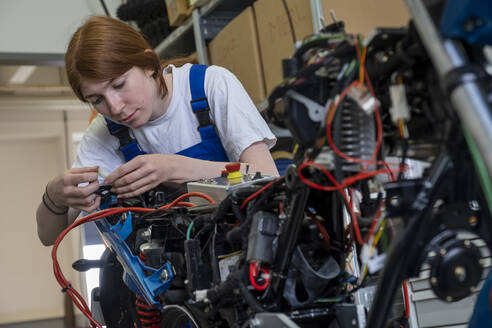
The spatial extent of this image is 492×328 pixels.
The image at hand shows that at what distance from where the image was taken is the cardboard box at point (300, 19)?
6.60 ft

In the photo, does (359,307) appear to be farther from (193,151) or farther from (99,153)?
(99,153)

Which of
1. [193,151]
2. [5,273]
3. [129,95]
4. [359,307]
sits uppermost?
[129,95]

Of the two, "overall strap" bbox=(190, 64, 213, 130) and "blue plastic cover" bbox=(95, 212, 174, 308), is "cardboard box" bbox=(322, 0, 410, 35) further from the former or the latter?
"blue plastic cover" bbox=(95, 212, 174, 308)

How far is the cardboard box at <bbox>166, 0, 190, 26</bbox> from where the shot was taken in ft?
9.57

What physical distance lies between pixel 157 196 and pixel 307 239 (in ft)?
1.49

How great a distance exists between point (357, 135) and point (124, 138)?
3.83 feet

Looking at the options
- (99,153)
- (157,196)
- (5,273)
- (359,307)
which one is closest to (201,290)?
(359,307)

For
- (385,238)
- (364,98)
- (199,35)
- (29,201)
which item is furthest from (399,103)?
(29,201)

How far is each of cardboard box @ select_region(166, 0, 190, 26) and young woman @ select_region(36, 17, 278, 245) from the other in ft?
3.68

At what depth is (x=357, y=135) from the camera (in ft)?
2.31

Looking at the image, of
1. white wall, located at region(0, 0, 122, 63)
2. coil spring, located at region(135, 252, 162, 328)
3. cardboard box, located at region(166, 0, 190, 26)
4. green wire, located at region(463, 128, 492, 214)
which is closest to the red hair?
coil spring, located at region(135, 252, 162, 328)

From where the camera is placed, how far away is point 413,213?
2.00 feet

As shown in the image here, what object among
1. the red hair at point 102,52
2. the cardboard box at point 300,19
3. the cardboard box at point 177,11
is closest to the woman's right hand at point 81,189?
the red hair at point 102,52

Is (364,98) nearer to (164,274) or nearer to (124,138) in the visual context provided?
(164,274)
